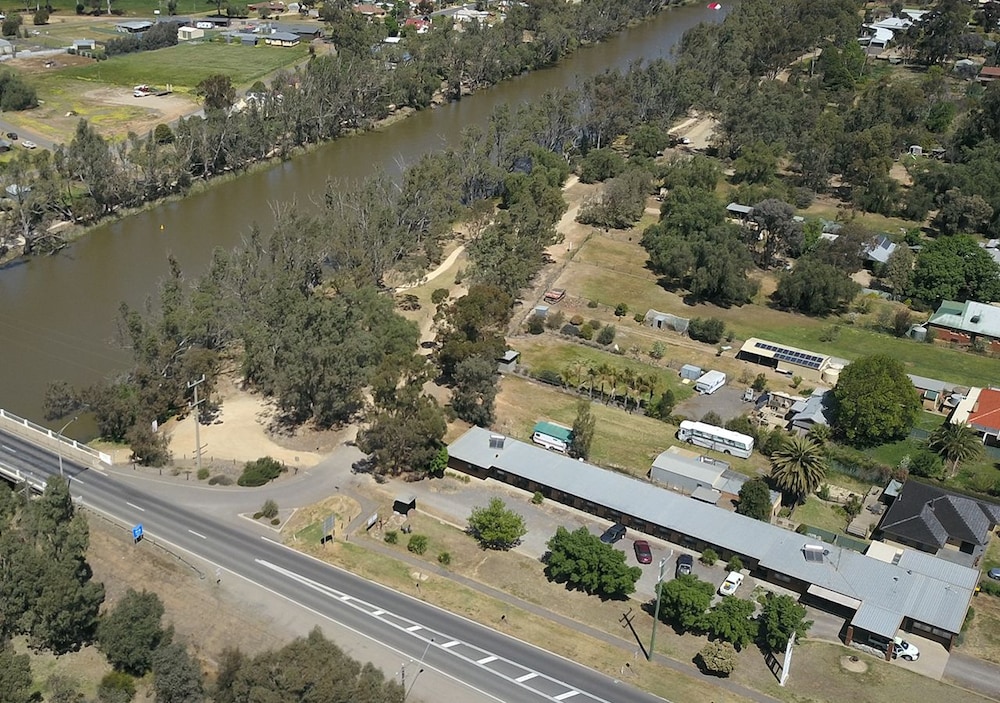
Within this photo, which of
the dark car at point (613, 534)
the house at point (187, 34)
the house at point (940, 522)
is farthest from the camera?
the house at point (187, 34)

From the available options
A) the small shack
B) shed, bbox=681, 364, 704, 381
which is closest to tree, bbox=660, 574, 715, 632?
the small shack

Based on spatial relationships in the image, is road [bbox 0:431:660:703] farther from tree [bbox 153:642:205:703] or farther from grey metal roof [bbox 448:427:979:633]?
grey metal roof [bbox 448:427:979:633]

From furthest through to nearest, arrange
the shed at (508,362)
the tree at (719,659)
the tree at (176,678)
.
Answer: the shed at (508,362)
the tree at (719,659)
the tree at (176,678)

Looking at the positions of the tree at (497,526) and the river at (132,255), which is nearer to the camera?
the tree at (497,526)

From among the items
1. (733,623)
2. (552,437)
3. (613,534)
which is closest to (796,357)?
(552,437)

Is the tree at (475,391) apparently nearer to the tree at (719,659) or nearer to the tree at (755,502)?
the tree at (755,502)

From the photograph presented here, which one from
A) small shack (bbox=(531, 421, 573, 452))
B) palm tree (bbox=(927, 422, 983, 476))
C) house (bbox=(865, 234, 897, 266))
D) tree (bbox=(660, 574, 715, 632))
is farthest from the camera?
house (bbox=(865, 234, 897, 266))

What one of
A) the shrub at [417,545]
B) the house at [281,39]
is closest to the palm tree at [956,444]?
the shrub at [417,545]
